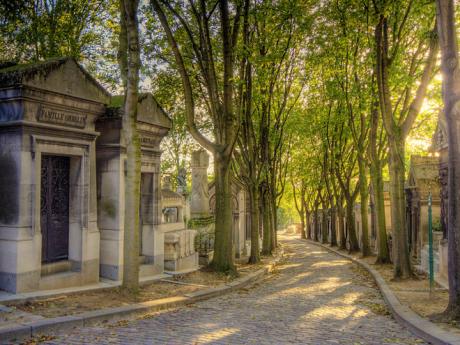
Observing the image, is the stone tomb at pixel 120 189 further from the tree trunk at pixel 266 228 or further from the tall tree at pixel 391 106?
the tree trunk at pixel 266 228

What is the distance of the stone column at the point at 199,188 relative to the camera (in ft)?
59.5

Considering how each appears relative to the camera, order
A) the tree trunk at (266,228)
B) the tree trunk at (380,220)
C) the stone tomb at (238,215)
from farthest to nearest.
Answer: the tree trunk at (266,228) < the stone tomb at (238,215) < the tree trunk at (380,220)

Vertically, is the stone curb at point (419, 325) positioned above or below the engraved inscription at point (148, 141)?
below

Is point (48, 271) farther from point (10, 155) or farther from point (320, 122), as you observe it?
point (320, 122)

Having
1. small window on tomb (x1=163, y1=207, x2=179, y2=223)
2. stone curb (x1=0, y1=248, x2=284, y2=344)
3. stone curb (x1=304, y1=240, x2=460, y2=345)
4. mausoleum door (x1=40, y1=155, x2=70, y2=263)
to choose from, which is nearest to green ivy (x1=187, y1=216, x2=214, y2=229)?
small window on tomb (x1=163, y1=207, x2=179, y2=223)

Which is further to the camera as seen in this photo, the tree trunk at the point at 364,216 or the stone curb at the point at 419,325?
the tree trunk at the point at 364,216

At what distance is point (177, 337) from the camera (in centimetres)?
623

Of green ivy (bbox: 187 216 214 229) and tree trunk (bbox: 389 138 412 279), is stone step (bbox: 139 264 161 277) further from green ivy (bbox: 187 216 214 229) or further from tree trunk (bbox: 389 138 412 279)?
tree trunk (bbox: 389 138 412 279)

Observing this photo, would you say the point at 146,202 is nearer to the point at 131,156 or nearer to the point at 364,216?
the point at 131,156

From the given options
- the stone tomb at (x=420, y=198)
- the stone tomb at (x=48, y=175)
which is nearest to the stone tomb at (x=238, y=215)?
the stone tomb at (x=420, y=198)

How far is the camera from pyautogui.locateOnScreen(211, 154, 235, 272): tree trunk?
13.0 metres

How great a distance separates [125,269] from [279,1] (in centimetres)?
985

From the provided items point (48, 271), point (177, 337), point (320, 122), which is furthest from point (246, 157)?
point (177, 337)

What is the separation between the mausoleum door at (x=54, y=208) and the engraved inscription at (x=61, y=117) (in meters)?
0.78
